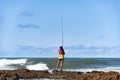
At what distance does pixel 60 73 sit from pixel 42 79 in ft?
5.74

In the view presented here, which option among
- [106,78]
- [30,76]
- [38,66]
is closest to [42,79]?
[30,76]

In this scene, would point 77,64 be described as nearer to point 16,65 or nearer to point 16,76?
point 16,65

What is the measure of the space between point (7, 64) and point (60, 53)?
21.3 m

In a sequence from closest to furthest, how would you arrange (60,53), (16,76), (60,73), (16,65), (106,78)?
(106,78) → (16,76) → (60,73) → (60,53) → (16,65)

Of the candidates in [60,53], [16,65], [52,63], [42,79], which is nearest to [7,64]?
[16,65]

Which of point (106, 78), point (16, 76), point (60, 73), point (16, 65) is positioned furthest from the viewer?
point (16, 65)

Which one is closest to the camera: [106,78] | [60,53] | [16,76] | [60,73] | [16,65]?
[106,78]

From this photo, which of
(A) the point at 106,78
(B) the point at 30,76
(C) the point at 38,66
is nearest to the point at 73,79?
(A) the point at 106,78

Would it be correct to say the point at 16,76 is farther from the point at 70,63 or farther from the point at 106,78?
the point at 70,63

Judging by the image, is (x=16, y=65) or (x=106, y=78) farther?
(x=16, y=65)

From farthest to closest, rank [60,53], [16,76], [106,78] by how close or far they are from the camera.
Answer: [60,53] → [16,76] → [106,78]

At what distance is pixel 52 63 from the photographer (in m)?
46.9

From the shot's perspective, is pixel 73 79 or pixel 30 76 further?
pixel 30 76

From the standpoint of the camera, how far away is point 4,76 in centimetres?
2148
